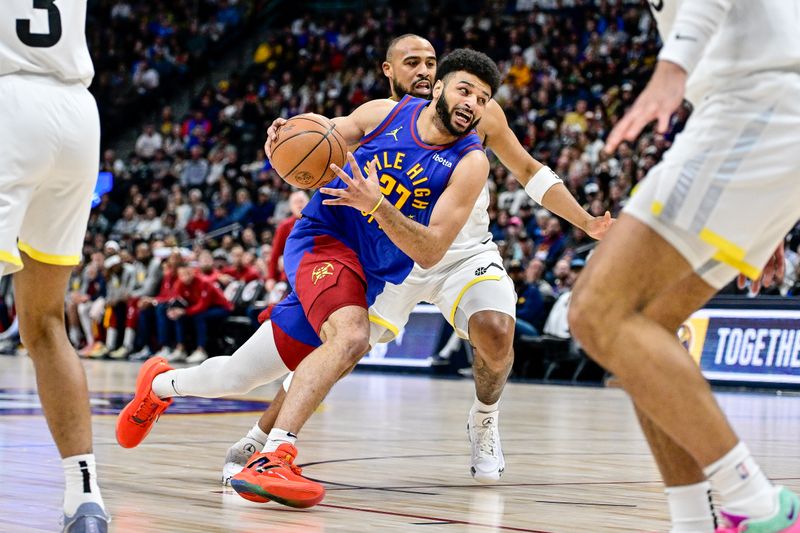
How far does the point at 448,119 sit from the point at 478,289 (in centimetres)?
91

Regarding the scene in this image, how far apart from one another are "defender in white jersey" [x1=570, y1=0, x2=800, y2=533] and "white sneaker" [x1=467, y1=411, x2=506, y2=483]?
2.18 metres

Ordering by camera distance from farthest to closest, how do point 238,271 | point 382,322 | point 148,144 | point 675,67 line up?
1. point 148,144
2. point 238,271
3. point 382,322
4. point 675,67

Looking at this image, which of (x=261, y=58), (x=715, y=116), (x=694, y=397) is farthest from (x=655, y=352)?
(x=261, y=58)

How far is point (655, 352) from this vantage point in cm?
296

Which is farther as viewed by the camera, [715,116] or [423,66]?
[423,66]

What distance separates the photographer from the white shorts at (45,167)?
323 centimetres

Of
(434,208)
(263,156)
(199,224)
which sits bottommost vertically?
(199,224)

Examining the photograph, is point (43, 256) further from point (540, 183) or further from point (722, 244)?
point (540, 183)

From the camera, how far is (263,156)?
72.2 feet

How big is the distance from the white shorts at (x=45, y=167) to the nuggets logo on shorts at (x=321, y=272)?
1.39 m

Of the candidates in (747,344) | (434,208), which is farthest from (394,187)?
(747,344)

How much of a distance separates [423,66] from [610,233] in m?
2.72

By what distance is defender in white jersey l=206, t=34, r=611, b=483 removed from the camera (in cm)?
523

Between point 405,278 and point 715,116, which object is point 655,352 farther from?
point 405,278
